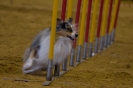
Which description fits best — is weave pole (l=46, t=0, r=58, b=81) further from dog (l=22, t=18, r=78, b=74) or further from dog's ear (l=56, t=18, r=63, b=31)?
dog's ear (l=56, t=18, r=63, b=31)

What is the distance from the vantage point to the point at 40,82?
9.88 metres

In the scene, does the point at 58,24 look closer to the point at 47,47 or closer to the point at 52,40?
the point at 47,47

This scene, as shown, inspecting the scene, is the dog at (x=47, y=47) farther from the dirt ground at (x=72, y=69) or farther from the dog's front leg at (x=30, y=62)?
the dirt ground at (x=72, y=69)

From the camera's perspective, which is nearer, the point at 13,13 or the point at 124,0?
the point at 13,13

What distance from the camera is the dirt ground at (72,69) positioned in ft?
32.9

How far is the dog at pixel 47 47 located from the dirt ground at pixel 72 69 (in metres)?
0.22

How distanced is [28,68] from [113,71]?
85.0 inches

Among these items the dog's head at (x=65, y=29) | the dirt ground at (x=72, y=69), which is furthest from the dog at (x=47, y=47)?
the dirt ground at (x=72, y=69)

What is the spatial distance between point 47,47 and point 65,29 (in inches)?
19.6

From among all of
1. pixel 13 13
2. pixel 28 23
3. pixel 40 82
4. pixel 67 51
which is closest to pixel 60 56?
pixel 67 51

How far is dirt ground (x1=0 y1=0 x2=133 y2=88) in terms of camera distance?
10039mm

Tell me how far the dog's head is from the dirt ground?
0.84 meters

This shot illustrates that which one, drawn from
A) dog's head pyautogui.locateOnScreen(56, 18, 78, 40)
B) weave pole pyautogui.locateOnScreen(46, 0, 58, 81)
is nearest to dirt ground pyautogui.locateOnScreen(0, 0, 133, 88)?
weave pole pyautogui.locateOnScreen(46, 0, 58, 81)

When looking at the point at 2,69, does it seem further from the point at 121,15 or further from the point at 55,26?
the point at 121,15
